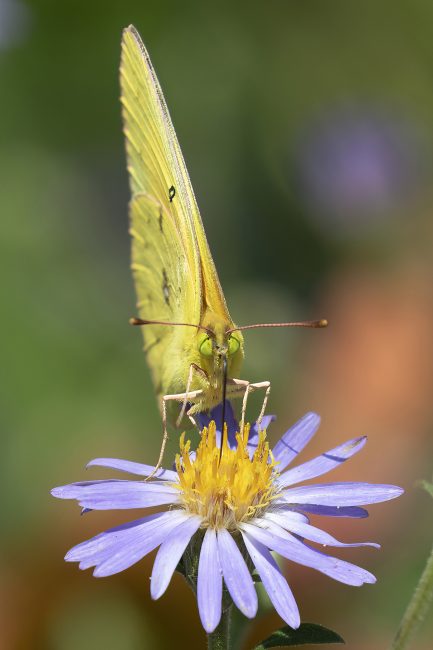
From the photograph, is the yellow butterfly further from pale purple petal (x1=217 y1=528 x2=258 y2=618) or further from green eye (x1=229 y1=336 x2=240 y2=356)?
pale purple petal (x1=217 y1=528 x2=258 y2=618)

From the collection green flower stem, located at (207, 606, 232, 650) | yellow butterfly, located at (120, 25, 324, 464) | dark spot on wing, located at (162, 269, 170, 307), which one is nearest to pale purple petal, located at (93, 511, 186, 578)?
green flower stem, located at (207, 606, 232, 650)

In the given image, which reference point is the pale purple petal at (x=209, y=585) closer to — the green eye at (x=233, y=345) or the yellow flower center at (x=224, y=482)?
the yellow flower center at (x=224, y=482)

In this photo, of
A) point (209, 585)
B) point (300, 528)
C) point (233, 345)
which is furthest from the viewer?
point (233, 345)

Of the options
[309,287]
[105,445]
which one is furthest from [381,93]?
[105,445]

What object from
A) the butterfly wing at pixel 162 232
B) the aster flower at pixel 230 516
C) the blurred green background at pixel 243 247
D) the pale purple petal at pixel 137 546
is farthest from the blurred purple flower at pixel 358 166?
the pale purple petal at pixel 137 546

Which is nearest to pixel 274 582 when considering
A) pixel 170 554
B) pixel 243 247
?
pixel 170 554

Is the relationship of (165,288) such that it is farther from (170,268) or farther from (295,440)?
(295,440)
